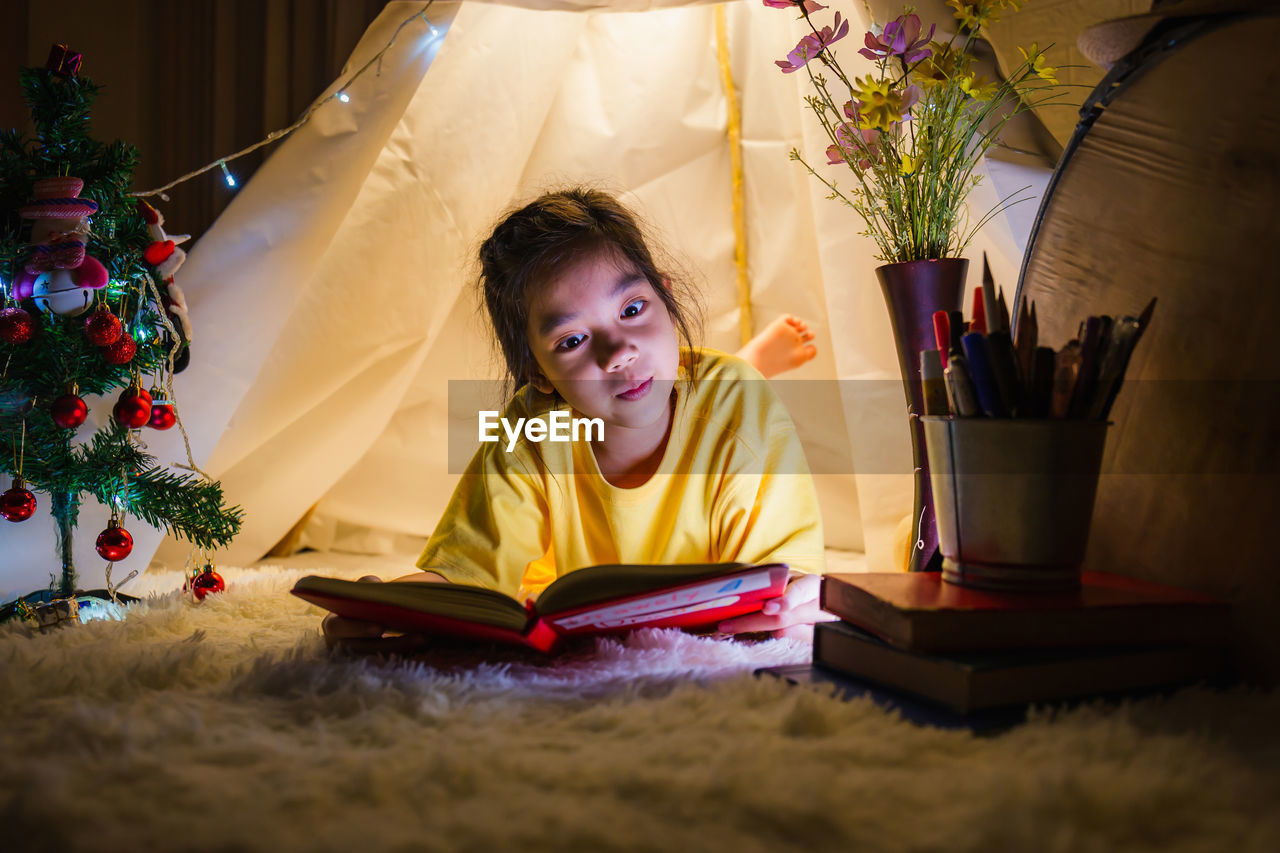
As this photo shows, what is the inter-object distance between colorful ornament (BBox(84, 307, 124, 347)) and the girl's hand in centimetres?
73

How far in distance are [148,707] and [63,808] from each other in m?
0.17

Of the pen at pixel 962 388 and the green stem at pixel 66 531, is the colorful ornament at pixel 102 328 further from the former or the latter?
the pen at pixel 962 388

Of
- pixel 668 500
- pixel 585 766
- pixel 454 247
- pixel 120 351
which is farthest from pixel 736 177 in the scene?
pixel 585 766

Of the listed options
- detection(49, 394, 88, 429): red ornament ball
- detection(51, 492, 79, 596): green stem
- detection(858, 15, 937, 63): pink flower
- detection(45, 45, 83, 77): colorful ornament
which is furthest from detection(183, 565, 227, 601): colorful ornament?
detection(858, 15, 937, 63): pink flower

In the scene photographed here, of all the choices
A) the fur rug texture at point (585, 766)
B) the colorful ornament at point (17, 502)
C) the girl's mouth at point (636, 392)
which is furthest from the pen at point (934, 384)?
the colorful ornament at point (17, 502)

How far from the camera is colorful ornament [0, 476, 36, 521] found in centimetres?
93

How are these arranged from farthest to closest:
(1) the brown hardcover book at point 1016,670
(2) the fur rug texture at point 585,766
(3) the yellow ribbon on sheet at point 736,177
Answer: (3) the yellow ribbon on sheet at point 736,177 < (1) the brown hardcover book at point 1016,670 < (2) the fur rug texture at point 585,766

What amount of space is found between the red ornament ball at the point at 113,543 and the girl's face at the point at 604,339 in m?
0.53

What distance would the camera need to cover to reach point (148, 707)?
607 mm

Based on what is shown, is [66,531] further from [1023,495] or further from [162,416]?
[1023,495]

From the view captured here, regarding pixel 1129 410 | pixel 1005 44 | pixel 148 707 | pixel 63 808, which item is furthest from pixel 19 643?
pixel 1005 44

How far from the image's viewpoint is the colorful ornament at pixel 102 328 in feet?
3.05

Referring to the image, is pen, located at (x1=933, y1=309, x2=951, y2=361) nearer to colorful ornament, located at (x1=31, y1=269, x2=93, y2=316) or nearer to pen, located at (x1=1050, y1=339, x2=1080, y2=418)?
pen, located at (x1=1050, y1=339, x2=1080, y2=418)

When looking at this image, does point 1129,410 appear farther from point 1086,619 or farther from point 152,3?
point 152,3
